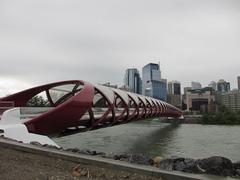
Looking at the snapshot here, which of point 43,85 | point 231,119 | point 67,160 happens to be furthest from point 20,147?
point 231,119

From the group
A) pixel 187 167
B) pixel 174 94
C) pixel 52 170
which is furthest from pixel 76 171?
pixel 174 94

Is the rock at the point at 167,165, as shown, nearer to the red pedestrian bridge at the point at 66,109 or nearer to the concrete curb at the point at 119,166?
the concrete curb at the point at 119,166

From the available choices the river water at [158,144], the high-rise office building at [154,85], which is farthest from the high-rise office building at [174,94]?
the river water at [158,144]

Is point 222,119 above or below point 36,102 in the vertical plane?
below

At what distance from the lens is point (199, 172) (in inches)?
219

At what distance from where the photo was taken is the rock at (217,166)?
18.1ft

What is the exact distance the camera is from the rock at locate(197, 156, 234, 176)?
18.1ft

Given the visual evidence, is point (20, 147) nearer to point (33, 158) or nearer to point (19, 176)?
point (33, 158)

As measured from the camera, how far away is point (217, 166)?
5.54m

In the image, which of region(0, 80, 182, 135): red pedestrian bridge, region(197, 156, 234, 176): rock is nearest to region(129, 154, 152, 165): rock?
region(197, 156, 234, 176): rock

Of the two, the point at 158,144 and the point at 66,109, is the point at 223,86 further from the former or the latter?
the point at 66,109

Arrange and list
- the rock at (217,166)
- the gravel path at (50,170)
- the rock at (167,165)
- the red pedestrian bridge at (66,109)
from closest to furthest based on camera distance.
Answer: the gravel path at (50,170) → the rock at (217,166) → the rock at (167,165) → the red pedestrian bridge at (66,109)

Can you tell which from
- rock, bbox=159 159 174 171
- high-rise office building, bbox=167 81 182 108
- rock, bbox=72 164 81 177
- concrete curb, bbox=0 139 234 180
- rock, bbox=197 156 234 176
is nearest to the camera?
concrete curb, bbox=0 139 234 180

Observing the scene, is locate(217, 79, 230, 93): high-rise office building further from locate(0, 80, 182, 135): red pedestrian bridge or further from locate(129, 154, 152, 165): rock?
locate(129, 154, 152, 165): rock
